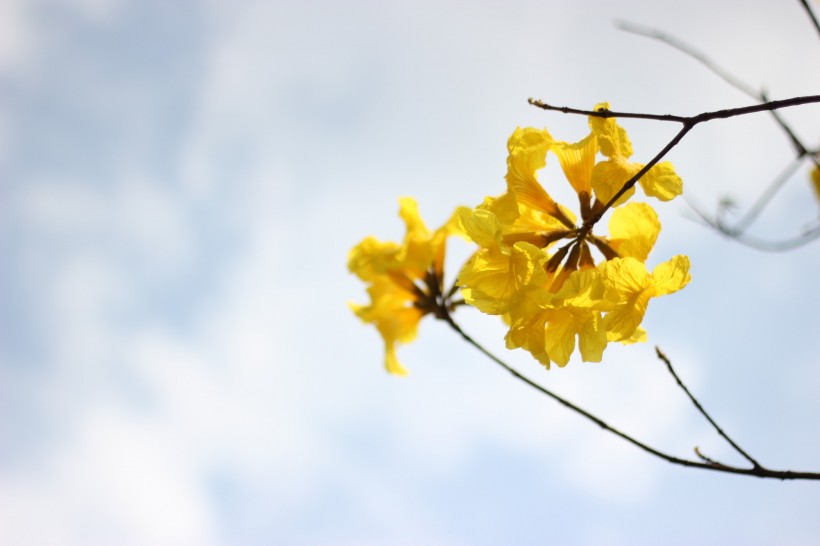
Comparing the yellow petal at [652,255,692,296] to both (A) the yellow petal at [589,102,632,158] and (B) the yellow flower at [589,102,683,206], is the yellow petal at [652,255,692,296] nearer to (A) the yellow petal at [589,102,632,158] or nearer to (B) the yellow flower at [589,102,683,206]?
(B) the yellow flower at [589,102,683,206]

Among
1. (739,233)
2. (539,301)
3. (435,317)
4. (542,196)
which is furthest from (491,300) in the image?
(739,233)

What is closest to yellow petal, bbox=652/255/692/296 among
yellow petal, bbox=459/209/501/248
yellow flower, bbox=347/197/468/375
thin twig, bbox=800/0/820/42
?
yellow petal, bbox=459/209/501/248

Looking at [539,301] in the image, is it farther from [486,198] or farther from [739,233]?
[739,233]

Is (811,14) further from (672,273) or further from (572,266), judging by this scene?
(572,266)

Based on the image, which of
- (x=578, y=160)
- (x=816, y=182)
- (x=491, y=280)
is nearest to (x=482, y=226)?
(x=491, y=280)

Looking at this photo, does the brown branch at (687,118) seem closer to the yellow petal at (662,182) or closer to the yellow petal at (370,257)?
the yellow petal at (662,182)

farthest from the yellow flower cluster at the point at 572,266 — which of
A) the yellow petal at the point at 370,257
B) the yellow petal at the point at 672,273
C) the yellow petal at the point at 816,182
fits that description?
the yellow petal at the point at 816,182

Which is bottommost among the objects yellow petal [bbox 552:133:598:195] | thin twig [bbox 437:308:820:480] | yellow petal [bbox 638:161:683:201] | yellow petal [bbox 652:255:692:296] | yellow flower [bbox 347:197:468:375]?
thin twig [bbox 437:308:820:480]
